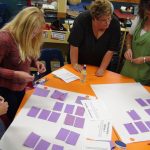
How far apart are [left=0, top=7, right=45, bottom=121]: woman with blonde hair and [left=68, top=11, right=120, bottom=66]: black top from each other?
478 millimetres

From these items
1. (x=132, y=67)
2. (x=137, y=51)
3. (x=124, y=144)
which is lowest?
(x=124, y=144)

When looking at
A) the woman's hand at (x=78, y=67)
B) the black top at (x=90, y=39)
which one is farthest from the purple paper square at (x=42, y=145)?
the black top at (x=90, y=39)

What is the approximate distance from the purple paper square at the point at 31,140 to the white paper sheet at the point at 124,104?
570 mm

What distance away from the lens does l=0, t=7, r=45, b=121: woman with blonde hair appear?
6.02 ft

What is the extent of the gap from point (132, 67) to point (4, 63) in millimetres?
1246

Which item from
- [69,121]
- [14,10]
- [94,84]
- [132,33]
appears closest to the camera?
[69,121]

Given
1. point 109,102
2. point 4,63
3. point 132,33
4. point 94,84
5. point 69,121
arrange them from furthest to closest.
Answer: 1. point 132,33
2. point 94,84
3. point 109,102
4. point 4,63
5. point 69,121

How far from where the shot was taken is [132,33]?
2.48 metres

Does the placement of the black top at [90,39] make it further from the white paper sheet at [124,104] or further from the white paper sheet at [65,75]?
the white paper sheet at [124,104]

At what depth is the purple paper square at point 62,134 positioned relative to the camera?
5.41ft

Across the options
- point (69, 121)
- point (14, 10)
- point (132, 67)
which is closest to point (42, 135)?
point (69, 121)

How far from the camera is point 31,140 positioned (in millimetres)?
1601

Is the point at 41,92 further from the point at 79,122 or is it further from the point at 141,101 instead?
the point at 141,101

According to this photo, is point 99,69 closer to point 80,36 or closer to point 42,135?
point 80,36
